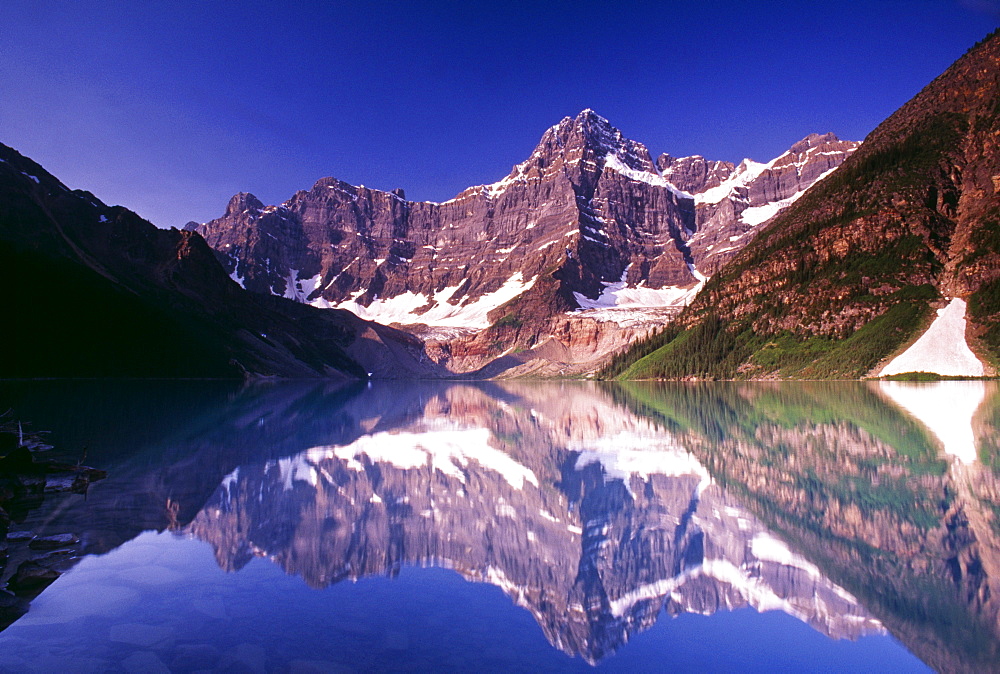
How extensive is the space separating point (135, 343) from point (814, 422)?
318 ft

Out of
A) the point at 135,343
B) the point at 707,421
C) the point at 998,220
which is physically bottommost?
the point at 707,421

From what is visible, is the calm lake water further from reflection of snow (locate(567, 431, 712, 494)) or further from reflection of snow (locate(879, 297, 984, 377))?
reflection of snow (locate(879, 297, 984, 377))

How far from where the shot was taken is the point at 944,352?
87.0 m

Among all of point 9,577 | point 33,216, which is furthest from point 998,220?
point 33,216

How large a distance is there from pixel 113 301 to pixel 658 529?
107702 millimetres

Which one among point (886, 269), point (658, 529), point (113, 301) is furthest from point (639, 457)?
point (886, 269)

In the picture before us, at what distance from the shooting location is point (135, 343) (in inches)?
3627

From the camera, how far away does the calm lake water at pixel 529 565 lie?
6312 mm

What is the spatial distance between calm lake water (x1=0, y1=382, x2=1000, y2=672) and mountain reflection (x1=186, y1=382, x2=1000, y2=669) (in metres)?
0.05

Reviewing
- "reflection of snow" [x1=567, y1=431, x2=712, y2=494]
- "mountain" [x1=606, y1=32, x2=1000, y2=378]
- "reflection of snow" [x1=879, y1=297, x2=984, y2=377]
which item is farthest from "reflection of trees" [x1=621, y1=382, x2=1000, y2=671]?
"mountain" [x1=606, y1=32, x2=1000, y2=378]

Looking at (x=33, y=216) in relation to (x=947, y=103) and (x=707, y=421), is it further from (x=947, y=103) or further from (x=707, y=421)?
(x=947, y=103)

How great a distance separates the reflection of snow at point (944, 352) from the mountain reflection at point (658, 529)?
80918 mm

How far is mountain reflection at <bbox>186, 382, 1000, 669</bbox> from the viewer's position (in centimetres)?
729

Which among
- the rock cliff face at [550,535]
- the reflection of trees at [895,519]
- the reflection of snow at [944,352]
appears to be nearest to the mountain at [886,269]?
the reflection of snow at [944,352]
